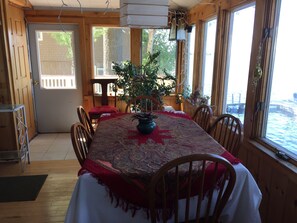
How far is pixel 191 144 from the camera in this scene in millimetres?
1783

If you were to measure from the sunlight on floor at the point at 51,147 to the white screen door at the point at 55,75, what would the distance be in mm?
292

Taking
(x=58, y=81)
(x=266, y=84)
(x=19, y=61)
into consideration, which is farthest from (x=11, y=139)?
(x=266, y=84)

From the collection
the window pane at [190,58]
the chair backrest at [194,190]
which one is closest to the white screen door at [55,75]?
the window pane at [190,58]

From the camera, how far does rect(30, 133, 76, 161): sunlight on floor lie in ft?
11.5

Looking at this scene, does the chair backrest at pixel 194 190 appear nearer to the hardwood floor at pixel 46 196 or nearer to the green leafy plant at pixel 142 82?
the hardwood floor at pixel 46 196

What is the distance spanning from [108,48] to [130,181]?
357 centimetres

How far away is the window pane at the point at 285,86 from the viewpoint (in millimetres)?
1758

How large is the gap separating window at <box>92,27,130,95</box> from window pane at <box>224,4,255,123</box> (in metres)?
2.22

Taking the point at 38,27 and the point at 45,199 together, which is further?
the point at 38,27

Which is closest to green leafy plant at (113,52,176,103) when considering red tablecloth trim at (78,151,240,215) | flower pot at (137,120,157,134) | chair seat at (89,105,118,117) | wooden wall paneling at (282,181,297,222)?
chair seat at (89,105,118,117)

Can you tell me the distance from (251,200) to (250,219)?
11cm

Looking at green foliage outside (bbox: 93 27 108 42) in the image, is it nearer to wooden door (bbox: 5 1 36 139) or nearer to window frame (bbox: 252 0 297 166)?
wooden door (bbox: 5 1 36 139)

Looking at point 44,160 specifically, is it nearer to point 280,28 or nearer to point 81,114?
point 81,114

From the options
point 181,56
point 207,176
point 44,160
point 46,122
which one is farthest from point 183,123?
point 46,122
